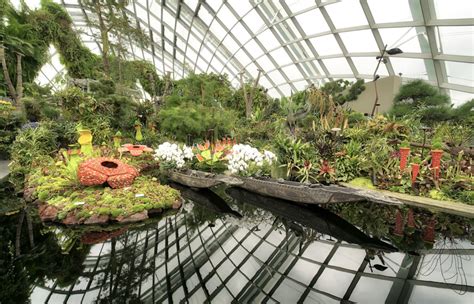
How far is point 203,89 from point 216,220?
13.9 meters

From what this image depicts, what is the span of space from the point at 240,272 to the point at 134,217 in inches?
93.2

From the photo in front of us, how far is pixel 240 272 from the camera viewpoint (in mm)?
3424

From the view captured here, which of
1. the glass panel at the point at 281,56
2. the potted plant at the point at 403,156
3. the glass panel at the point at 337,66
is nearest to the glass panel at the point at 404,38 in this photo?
the glass panel at the point at 337,66

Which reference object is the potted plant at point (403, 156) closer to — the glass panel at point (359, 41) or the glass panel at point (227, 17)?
the glass panel at point (359, 41)

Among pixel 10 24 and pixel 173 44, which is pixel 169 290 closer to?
pixel 10 24

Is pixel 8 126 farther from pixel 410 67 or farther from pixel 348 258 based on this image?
pixel 410 67

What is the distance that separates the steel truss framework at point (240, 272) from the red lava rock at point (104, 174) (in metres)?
1.82

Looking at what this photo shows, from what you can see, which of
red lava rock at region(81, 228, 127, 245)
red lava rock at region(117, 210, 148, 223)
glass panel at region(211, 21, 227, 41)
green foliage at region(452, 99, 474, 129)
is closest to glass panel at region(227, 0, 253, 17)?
glass panel at region(211, 21, 227, 41)

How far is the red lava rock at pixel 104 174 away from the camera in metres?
5.78

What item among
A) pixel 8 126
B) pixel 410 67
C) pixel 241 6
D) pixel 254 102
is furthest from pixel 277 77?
pixel 8 126

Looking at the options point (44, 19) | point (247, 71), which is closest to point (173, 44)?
point (247, 71)

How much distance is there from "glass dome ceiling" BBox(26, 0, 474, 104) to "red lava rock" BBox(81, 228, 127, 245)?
13.2 m

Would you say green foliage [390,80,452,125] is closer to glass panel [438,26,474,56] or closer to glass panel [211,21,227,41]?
glass panel [438,26,474,56]

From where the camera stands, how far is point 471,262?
12.6ft
